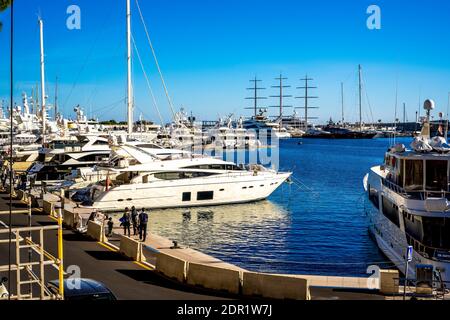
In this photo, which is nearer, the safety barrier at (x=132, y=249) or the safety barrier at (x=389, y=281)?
Result: the safety barrier at (x=389, y=281)

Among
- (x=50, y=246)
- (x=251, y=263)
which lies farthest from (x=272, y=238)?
(x=50, y=246)

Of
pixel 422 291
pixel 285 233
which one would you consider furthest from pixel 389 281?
→ pixel 285 233

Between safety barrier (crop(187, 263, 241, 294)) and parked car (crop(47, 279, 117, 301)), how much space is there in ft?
12.0

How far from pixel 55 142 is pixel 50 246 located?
35.1 meters

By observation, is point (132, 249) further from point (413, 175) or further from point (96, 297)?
point (413, 175)

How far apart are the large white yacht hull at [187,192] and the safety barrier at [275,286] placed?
23.6 meters

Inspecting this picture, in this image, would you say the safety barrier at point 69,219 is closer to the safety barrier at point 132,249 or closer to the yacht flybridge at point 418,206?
the safety barrier at point 132,249

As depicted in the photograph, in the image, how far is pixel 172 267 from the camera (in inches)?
636

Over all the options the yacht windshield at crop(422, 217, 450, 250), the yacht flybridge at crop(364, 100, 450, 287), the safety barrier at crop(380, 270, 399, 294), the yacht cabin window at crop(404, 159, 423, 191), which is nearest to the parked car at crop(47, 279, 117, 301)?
the safety barrier at crop(380, 270, 399, 294)

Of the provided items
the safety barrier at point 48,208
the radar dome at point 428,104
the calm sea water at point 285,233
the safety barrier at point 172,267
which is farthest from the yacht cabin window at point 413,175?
the safety barrier at point 48,208

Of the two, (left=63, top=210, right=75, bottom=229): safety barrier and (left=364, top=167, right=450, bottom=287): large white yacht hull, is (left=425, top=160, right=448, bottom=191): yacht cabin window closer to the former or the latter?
(left=364, top=167, right=450, bottom=287): large white yacht hull

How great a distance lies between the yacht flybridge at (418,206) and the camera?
1991cm

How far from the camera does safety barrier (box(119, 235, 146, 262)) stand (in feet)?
59.8
